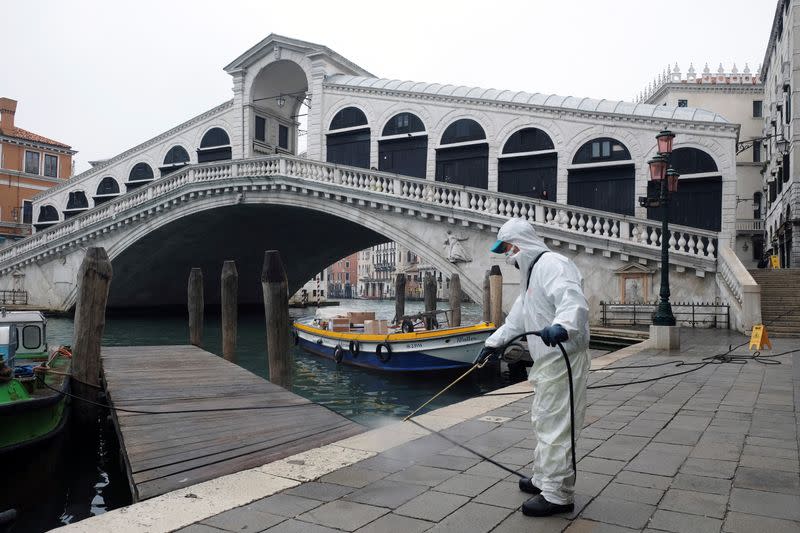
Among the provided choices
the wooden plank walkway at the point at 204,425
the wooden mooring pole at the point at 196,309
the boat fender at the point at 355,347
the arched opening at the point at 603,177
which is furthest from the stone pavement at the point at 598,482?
the arched opening at the point at 603,177

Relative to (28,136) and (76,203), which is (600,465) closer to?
(76,203)

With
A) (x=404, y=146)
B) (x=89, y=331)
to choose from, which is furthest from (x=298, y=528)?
(x=404, y=146)

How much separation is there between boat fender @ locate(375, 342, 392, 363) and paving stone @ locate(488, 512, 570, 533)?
9.74 m

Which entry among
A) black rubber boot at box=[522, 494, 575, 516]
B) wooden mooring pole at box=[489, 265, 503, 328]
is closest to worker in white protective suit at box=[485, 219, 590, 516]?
black rubber boot at box=[522, 494, 575, 516]

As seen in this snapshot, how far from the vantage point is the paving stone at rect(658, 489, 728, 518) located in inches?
118

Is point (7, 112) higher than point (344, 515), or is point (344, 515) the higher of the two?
point (7, 112)

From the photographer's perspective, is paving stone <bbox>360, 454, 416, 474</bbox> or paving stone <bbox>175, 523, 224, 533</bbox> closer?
paving stone <bbox>175, 523, 224, 533</bbox>

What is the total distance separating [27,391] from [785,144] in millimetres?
24990

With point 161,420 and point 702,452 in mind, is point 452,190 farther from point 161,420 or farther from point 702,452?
point 702,452

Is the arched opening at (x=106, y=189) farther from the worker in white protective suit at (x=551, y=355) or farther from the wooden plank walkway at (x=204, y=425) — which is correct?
the worker in white protective suit at (x=551, y=355)

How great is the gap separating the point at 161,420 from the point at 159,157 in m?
27.0

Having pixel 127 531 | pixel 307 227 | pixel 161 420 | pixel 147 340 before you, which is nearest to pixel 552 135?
pixel 307 227

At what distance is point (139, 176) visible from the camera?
102 ft

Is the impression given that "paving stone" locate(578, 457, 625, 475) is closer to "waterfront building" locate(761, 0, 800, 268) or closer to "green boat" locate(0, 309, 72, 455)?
"green boat" locate(0, 309, 72, 455)
